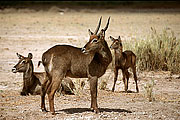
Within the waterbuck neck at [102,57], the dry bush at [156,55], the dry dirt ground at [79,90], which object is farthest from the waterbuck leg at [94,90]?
the dry bush at [156,55]

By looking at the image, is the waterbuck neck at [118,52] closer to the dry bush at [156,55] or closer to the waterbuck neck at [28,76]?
the dry bush at [156,55]

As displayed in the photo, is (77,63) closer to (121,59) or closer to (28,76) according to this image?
(28,76)

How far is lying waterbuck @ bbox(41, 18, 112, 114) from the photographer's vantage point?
8.73 m

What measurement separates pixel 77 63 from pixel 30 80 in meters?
3.12

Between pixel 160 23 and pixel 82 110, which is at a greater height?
pixel 160 23

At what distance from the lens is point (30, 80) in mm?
11773

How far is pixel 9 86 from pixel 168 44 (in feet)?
17.4

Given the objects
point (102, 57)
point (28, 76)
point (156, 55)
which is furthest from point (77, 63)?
point (156, 55)

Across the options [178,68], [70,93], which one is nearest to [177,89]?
[178,68]

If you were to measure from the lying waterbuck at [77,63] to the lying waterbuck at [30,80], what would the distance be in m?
2.53

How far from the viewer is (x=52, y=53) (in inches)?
350

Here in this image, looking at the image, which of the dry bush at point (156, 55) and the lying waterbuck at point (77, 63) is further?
the dry bush at point (156, 55)

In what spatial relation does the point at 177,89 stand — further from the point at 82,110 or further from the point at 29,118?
the point at 29,118

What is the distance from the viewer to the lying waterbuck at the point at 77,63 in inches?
344
